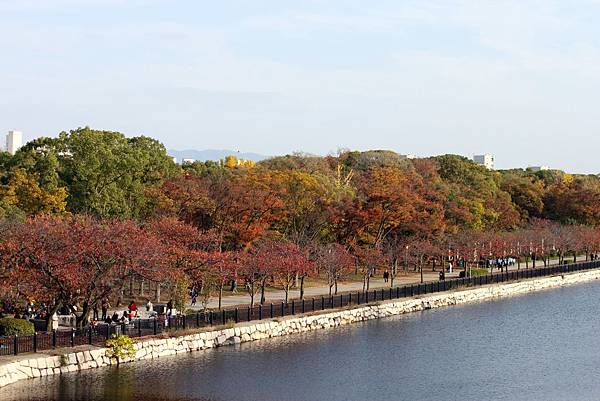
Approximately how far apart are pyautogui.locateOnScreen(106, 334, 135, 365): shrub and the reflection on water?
0.57m

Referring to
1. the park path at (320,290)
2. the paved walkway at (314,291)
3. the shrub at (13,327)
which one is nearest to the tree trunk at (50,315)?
the shrub at (13,327)

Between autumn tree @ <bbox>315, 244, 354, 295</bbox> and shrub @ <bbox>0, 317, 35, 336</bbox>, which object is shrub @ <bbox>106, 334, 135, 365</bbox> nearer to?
shrub @ <bbox>0, 317, 35, 336</bbox>

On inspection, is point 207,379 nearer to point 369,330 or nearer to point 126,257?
point 126,257

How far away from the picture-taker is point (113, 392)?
29922 millimetres

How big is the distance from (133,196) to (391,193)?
19.8 m

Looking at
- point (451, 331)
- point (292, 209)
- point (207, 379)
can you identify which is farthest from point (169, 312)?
point (292, 209)

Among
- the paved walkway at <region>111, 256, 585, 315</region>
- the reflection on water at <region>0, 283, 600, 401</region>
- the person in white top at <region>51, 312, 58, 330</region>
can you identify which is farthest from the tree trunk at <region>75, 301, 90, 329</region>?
the paved walkway at <region>111, 256, 585, 315</region>

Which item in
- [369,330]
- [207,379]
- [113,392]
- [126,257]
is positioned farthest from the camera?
[369,330]

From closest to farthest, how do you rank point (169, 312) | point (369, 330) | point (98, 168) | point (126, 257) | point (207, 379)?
point (207, 379), point (126, 257), point (169, 312), point (369, 330), point (98, 168)

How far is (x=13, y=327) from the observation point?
3412cm

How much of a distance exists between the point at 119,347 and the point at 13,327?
4080 mm

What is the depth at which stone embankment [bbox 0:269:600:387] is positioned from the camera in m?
31.4

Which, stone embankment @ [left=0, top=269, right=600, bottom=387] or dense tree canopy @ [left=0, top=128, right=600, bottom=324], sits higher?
dense tree canopy @ [left=0, top=128, right=600, bottom=324]

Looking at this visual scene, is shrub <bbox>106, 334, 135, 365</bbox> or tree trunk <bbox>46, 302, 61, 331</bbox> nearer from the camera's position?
shrub <bbox>106, 334, 135, 365</bbox>
